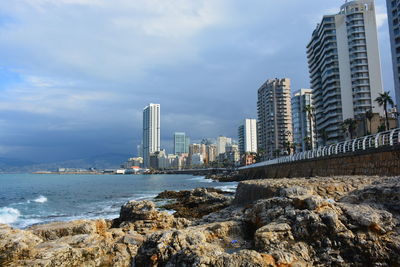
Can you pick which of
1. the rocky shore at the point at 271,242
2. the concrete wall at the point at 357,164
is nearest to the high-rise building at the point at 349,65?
the concrete wall at the point at 357,164

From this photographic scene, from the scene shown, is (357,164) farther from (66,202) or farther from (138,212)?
(66,202)

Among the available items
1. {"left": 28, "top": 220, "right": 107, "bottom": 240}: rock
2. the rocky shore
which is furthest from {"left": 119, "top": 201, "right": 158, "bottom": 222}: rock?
the rocky shore

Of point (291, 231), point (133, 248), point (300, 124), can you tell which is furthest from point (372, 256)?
point (300, 124)

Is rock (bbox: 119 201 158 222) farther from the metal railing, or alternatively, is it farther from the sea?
the metal railing

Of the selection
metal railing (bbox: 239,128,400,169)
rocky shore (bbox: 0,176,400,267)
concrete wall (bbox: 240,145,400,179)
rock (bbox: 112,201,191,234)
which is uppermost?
metal railing (bbox: 239,128,400,169)

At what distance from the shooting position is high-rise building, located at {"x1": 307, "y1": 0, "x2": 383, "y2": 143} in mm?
108062

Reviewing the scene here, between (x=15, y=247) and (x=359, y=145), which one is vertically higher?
(x=359, y=145)

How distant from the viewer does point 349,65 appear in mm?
110312

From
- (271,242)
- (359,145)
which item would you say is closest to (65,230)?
(271,242)

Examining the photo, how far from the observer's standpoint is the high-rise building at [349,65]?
108 metres

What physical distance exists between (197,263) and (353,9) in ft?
441

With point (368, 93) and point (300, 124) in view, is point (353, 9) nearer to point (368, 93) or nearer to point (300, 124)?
point (368, 93)

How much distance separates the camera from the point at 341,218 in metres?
6.63

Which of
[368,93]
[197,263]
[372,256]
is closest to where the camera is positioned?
[197,263]
